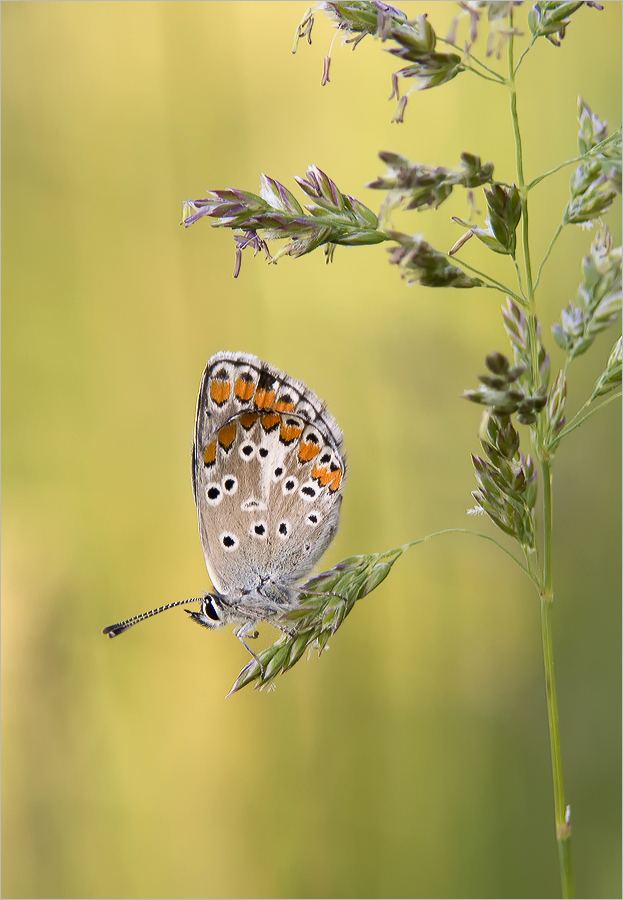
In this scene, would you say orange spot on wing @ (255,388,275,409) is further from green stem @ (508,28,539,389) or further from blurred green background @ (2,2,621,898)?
blurred green background @ (2,2,621,898)

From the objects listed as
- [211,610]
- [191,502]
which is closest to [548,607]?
[211,610]

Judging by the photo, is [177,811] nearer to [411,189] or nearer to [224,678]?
[224,678]

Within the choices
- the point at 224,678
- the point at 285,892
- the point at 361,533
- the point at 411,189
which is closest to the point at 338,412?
the point at 361,533

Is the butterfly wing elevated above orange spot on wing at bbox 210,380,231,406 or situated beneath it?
situated beneath

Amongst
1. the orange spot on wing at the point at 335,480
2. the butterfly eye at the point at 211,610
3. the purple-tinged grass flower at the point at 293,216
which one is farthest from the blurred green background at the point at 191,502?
the purple-tinged grass flower at the point at 293,216

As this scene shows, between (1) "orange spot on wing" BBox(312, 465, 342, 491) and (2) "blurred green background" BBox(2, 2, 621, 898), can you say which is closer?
(1) "orange spot on wing" BBox(312, 465, 342, 491)

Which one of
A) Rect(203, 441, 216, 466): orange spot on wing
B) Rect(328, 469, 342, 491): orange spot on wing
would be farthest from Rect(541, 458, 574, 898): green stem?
Rect(203, 441, 216, 466): orange spot on wing

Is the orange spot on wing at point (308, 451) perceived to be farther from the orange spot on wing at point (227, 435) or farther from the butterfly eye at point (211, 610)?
the butterfly eye at point (211, 610)
